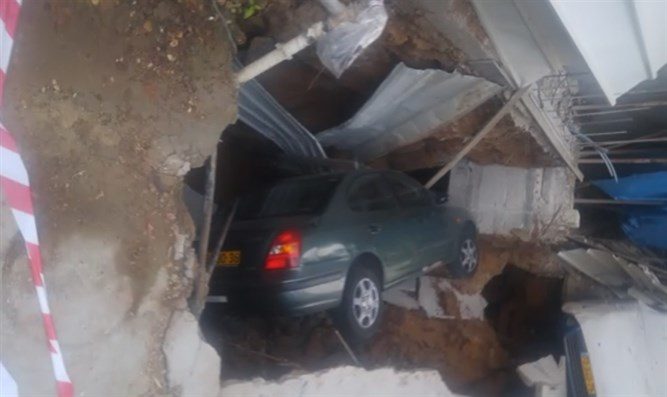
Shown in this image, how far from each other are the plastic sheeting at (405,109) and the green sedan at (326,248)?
96 cm

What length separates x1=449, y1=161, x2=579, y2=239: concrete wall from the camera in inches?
414

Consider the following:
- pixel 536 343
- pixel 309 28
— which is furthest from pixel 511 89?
pixel 536 343

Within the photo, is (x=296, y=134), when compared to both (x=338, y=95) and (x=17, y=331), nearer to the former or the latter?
(x=338, y=95)

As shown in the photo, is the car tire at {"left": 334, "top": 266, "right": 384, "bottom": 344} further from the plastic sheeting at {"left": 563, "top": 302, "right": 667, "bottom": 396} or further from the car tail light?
the plastic sheeting at {"left": 563, "top": 302, "right": 667, "bottom": 396}

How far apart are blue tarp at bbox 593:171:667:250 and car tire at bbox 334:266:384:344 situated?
16.7 ft

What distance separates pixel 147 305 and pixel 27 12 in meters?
2.26

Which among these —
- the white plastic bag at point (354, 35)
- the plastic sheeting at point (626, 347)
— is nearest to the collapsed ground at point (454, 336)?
the plastic sheeting at point (626, 347)

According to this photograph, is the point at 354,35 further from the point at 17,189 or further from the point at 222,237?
the point at 17,189

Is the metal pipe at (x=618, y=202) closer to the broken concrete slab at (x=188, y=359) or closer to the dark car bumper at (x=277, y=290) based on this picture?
the dark car bumper at (x=277, y=290)

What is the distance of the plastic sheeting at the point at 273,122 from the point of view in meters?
7.72

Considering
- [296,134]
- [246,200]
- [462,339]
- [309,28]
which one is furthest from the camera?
[462,339]

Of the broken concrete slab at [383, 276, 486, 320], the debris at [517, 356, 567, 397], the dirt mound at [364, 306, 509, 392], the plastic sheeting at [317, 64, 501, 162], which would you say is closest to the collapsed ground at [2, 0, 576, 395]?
the plastic sheeting at [317, 64, 501, 162]

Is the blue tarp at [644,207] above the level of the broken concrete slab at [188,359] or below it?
above

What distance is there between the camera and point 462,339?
34.9 ft
